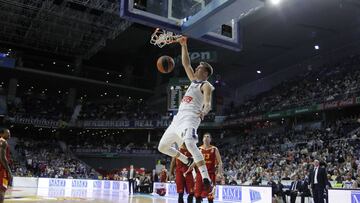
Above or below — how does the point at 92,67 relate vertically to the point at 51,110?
above

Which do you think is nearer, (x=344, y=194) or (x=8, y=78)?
(x=344, y=194)

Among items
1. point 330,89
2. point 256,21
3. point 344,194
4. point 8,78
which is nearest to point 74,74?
point 8,78

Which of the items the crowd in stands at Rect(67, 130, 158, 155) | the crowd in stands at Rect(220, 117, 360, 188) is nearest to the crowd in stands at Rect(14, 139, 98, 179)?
the crowd in stands at Rect(67, 130, 158, 155)

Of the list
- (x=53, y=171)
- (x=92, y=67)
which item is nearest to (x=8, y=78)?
(x=92, y=67)

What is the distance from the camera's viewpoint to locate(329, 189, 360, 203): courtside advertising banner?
11414 mm

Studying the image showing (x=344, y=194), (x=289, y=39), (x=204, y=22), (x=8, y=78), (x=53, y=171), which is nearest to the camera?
(x=204, y=22)

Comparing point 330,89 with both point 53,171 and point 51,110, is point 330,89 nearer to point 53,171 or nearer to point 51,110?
point 53,171

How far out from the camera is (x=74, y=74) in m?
41.8

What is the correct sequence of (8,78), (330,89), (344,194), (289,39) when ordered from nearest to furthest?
(344,194) < (330,89) < (289,39) < (8,78)

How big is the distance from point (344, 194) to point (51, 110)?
35560mm

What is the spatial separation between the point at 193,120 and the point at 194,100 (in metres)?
0.34

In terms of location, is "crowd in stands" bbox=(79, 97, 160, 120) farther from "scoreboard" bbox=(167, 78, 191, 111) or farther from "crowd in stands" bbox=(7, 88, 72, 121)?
"scoreboard" bbox=(167, 78, 191, 111)

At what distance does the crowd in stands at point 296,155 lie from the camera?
20.1 m

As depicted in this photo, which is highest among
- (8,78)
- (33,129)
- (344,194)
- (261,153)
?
(8,78)
